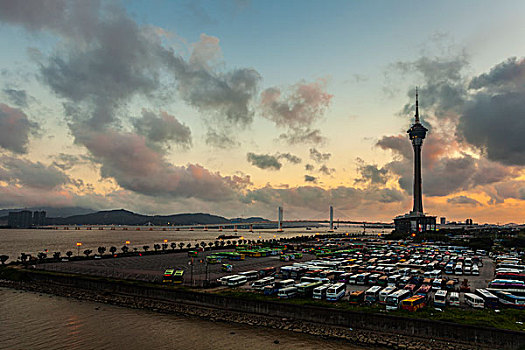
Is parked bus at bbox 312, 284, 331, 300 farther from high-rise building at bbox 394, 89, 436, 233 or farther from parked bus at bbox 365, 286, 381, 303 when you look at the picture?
high-rise building at bbox 394, 89, 436, 233

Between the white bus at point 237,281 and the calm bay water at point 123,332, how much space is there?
6.51 metres

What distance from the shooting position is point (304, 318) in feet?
79.0

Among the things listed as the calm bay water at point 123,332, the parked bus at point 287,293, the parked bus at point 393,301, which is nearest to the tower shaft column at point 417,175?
the parked bus at point 287,293

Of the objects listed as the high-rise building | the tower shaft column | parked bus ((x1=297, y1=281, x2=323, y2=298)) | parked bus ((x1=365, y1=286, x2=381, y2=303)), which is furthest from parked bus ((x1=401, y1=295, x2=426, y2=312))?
the tower shaft column

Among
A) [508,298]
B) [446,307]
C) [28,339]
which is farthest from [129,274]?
[508,298]

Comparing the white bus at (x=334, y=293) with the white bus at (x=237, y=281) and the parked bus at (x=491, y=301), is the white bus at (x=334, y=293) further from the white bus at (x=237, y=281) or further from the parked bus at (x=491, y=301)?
the parked bus at (x=491, y=301)

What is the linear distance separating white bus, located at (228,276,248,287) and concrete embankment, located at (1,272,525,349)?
433 cm

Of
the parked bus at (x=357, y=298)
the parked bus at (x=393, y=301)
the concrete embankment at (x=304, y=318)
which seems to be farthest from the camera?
the parked bus at (x=357, y=298)

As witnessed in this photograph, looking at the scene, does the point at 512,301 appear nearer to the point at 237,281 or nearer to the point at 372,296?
the point at 372,296

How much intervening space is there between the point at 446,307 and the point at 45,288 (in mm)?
37402

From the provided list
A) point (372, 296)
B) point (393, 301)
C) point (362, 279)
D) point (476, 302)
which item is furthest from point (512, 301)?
point (362, 279)

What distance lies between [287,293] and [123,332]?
12.2 m

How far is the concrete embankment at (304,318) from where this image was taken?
64.0ft

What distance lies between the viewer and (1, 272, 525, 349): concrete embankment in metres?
19.5
